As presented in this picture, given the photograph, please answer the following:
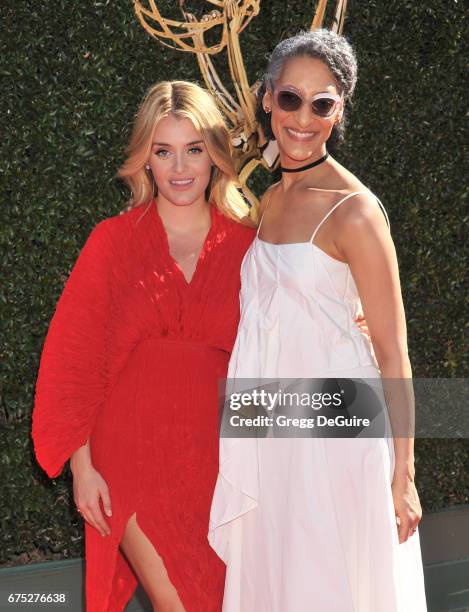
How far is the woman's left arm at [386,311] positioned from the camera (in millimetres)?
2764

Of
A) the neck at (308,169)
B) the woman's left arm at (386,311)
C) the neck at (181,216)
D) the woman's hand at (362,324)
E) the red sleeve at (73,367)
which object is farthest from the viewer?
the neck at (181,216)

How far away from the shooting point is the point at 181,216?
11.0 feet

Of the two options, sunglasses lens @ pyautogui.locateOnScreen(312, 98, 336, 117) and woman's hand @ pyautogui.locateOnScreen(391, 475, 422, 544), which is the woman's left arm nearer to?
woman's hand @ pyautogui.locateOnScreen(391, 475, 422, 544)

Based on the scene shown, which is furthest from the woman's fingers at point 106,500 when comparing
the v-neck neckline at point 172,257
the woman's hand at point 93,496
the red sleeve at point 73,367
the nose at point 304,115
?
the nose at point 304,115

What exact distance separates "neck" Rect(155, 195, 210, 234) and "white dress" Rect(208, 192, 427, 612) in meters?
0.45

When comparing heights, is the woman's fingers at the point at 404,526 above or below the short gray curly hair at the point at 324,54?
below

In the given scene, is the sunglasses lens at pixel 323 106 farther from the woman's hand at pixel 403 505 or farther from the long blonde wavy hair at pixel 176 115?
the woman's hand at pixel 403 505

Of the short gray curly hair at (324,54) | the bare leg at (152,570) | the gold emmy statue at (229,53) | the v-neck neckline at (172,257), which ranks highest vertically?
the gold emmy statue at (229,53)

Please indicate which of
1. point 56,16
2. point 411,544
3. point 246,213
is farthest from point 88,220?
point 411,544

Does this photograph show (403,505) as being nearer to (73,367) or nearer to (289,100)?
(73,367)

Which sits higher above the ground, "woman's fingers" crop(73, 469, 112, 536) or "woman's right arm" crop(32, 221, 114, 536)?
"woman's right arm" crop(32, 221, 114, 536)

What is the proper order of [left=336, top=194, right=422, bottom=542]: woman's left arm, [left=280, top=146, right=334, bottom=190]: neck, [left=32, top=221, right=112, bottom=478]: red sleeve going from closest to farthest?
[left=336, top=194, right=422, bottom=542]: woman's left arm
[left=280, top=146, right=334, bottom=190]: neck
[left=32, top=221, right=112, bottom=478]: red sleeve

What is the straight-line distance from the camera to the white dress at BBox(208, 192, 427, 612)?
281 centimetres

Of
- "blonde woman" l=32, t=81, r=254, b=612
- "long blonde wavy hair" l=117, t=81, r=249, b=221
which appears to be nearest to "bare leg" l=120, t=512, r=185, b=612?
"blonde woman" l=32, t=81, r=254, b=612
